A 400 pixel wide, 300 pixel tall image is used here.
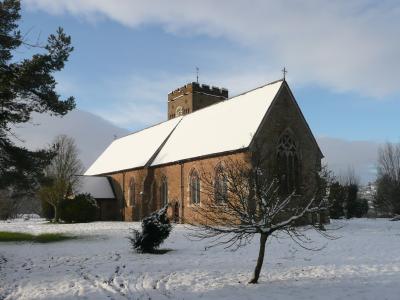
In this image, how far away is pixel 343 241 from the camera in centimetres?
2138

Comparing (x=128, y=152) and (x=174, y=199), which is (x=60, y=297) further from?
(x=128, y=152)

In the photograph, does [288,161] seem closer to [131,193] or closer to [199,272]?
[131,193]

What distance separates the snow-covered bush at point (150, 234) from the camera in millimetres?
18094

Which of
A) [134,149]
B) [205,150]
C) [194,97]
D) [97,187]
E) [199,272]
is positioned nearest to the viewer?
[199,272]

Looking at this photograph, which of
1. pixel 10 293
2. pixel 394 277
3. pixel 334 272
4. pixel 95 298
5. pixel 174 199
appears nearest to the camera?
pixel 95 298

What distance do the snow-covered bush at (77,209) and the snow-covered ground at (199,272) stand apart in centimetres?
2193

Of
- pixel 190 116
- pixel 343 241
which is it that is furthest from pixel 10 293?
pixel 190 116

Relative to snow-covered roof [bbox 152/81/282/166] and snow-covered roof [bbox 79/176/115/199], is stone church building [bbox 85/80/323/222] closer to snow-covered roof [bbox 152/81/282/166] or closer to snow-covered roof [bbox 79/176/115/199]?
snow-covered roof [bbox 152/81/282/166]

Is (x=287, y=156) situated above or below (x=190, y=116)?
below

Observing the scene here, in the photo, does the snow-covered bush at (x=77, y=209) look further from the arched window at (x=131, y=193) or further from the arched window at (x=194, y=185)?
the arched window at (x=194, y=185)

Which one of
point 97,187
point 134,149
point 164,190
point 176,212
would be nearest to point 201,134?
point 164,190

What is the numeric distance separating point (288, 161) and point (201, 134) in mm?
8527

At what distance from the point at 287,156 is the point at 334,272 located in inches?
775

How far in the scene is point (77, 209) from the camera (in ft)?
139
